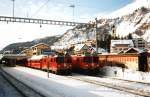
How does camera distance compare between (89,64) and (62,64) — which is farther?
(89,64)

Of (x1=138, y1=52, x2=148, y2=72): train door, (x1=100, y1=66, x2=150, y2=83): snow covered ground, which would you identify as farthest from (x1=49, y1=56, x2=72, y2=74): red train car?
(x1=138, y1=52, x2=148, y2=72): train door

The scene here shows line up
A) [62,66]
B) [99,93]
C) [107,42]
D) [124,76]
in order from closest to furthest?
[99,93], [124,76], [62,66], [107,42]

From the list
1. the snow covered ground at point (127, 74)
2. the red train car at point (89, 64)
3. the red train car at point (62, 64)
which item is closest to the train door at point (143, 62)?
the snow covered ground at point (127, 74)

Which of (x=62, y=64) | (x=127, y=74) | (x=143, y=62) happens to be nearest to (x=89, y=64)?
(x=62, y=64)

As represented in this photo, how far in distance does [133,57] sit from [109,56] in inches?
236

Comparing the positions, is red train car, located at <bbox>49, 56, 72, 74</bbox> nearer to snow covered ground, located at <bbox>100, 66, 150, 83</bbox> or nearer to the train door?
snow covered ground, located at <bbox>100, 66, 150, 83</bbox>

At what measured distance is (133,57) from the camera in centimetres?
3491

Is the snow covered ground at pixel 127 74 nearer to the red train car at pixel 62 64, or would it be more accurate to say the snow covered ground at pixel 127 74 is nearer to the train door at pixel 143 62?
the train door at pixel 143 62

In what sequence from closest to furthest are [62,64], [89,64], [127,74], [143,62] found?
[127,74] → [143,62] → [62,64] → [89,64]

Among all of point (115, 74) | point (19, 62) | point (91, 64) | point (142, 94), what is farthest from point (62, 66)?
point (19, 62)

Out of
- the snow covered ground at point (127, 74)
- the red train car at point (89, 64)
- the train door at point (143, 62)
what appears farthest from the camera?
the red train car at point (89, 64)

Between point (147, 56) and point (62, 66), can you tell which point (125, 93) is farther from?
point (62, 66)

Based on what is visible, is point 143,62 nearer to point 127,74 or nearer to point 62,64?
point 127,74

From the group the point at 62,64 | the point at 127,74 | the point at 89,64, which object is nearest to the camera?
the point at 127,74
